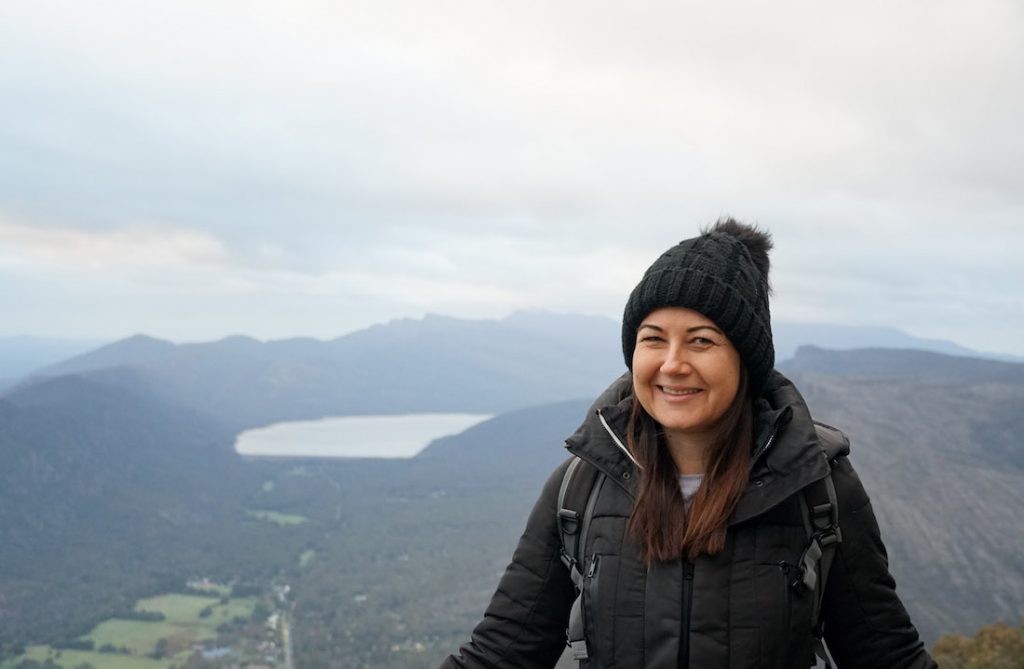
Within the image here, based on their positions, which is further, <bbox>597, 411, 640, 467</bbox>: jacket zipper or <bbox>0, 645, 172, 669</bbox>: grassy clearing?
<bbox>0, 645, 172, 669</bbox>: grassy clearing

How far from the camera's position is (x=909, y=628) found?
2.74 metres

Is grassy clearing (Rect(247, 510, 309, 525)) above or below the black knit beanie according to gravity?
below

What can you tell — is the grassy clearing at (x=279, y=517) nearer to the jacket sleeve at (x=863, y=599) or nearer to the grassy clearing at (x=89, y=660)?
the grassy clearing at (x=89, y=660)

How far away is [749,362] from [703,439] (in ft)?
0.95

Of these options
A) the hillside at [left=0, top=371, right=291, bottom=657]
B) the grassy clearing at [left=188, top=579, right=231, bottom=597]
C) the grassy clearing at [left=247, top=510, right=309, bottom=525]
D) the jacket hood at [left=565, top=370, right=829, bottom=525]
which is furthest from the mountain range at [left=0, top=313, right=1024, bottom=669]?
the jacket hood at [left=565, top=370, right=829, bottom=525]

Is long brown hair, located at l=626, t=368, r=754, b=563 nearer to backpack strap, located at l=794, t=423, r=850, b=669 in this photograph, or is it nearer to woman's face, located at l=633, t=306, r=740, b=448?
woman's face, located at l=633, t=306, r=740, b=448

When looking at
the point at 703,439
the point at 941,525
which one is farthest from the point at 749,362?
the point at 941,525

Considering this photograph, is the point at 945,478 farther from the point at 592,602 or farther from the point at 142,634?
the point at 592,602

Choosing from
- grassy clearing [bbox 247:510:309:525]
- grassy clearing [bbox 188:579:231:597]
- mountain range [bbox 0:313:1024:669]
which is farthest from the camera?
grassy clearing [bbox 247:510:309:525]

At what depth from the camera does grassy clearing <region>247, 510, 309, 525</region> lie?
135750mm

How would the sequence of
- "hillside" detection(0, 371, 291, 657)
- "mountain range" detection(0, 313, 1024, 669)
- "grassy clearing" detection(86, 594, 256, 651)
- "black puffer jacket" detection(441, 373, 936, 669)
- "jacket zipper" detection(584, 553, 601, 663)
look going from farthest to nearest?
"hillside" detection(0, 371, 291, 657)
"grassy clearing" detection(86, 594, 256, 651)
"mountain range" detection(0, 313, 1024, 669)
"jacket zipper" detection(584, 553, 601, 663)
"black puffer jacket" detection(441, 373, 936, 669)

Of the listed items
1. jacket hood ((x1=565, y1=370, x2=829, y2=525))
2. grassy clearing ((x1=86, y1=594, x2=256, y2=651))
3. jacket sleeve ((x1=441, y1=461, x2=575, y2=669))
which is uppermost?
jacket hood ((x1=565, y1=370, x2=829, y2=525))

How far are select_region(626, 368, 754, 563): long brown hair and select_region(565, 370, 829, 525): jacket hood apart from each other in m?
0.03

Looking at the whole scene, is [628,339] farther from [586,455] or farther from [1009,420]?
[1009,420]
